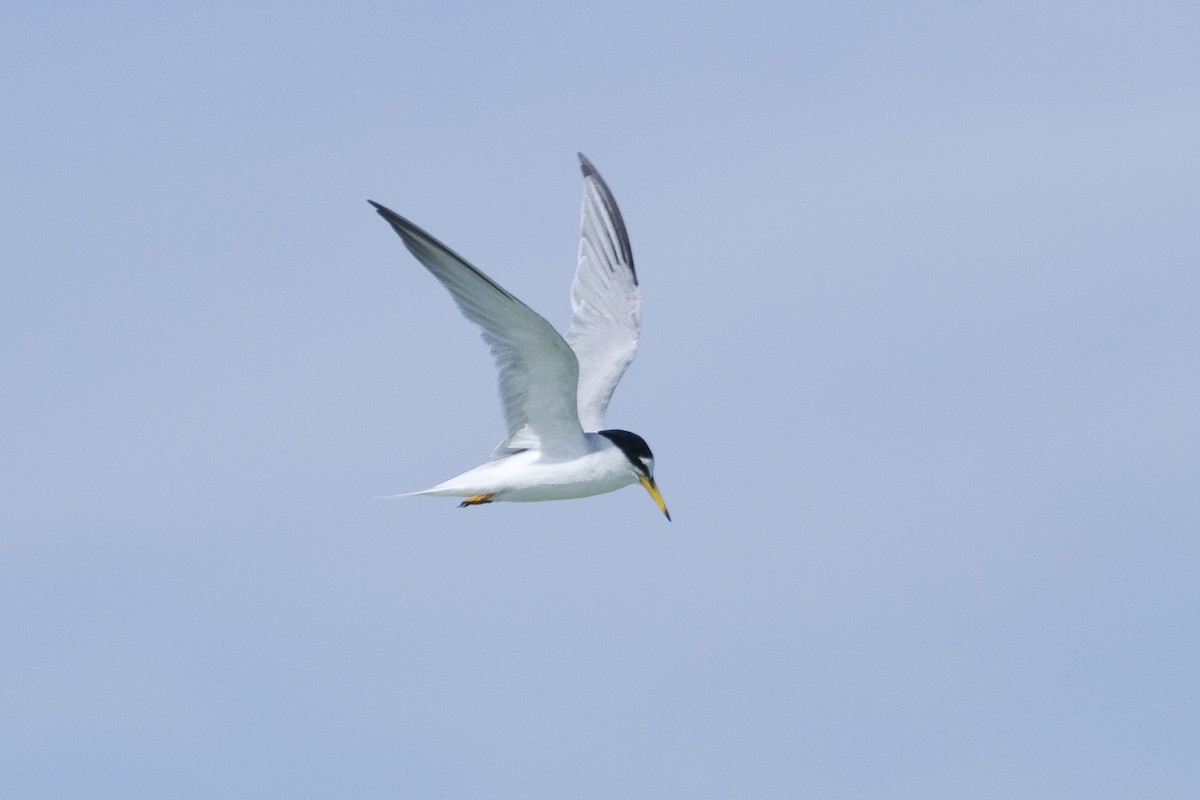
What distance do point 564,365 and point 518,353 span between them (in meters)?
0.37

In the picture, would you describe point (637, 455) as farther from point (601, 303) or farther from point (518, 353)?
point (601, 303)

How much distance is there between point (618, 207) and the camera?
58.6ft

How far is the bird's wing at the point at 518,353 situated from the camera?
12742 mm

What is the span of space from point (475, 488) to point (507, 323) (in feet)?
6.38

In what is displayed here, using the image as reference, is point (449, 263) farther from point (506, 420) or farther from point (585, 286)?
point (585, 286)

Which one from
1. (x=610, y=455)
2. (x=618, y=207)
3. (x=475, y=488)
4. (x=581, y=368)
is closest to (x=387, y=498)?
(x=475, y=488)

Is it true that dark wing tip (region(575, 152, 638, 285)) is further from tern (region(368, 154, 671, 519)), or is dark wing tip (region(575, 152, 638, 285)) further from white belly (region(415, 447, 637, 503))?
white belly (region(415, 447, 637, 503))

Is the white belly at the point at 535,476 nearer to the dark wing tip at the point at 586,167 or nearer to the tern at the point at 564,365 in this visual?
the tern at the point at 564,365

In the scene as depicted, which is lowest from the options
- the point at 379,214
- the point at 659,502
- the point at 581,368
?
the point at 659,502

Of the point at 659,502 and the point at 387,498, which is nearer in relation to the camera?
the point at 387,498

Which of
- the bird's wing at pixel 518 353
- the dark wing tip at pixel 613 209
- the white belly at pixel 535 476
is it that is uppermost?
the dark wing tip at pixel 613 209

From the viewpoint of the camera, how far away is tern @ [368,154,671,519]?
13234 mm

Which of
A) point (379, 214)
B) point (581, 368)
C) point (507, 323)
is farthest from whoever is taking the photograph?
point (581, 368)

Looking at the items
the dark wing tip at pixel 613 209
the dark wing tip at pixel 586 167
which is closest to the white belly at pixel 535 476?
the dark wing tip at pixel 613 209
